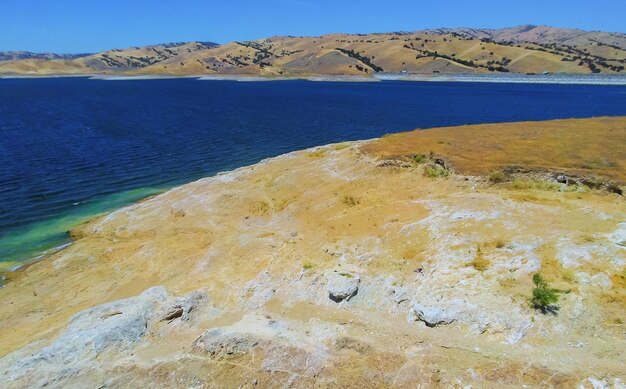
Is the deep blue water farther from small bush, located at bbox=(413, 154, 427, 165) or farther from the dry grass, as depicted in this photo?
small bush, located at bbox=(413, 154, 427, 165)

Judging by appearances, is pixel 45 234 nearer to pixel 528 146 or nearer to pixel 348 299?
pixel 348 299

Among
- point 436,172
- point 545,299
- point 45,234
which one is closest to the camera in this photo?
point 545,299

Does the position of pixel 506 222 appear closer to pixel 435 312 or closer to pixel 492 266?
pixel 492 266

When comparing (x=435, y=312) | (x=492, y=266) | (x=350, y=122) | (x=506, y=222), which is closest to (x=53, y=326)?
(x=435, y=312)

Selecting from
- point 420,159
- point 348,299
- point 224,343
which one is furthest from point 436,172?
point 224,343

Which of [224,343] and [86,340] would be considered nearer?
[224,343]

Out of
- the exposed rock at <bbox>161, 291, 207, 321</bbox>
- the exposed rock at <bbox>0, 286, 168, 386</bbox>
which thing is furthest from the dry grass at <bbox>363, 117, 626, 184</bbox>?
the exposed rock at <bbox>0, 286, 168, 386</bbox>

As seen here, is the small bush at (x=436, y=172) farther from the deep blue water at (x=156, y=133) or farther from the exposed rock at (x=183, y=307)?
the deep blue water at (x=156, y=133)
